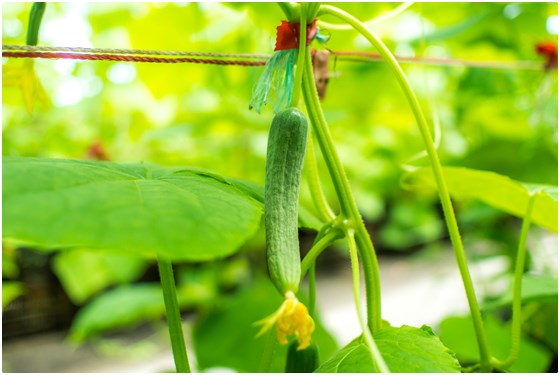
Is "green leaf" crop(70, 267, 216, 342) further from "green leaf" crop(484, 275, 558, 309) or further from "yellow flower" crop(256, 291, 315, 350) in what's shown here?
"yellow flower" crop(256, 291, 315, 350)

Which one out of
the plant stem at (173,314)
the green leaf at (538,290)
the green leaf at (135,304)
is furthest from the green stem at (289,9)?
the green leaf at (135,304)

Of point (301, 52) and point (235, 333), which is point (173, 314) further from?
point (235, 333)

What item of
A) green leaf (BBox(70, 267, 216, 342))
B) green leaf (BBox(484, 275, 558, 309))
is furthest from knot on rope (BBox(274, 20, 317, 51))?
green leaf (BBox(70, 267, 216, 342))

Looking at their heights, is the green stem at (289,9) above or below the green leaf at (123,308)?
above

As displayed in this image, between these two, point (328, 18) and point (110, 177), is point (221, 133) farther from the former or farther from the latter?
point (110, 177)

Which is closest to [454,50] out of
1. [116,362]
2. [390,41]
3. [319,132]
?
[390,41]

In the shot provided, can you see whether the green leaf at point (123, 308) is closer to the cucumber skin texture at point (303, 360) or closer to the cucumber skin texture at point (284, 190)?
the cucumber skin texture at point (303, 360)

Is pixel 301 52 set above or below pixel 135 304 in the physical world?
above

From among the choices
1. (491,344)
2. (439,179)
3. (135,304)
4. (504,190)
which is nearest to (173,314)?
(439,179)
